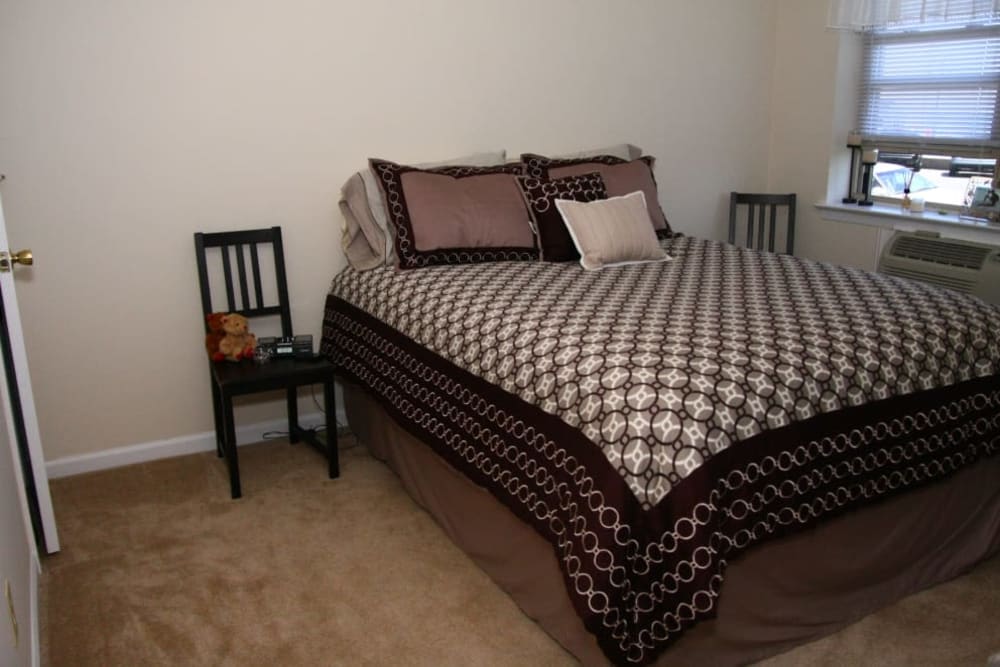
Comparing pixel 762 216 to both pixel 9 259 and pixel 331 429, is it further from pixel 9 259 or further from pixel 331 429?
pixel 9 259

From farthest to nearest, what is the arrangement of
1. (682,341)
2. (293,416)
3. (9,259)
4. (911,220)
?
(911,220) → (293,416) → (9,259) → (682,341)

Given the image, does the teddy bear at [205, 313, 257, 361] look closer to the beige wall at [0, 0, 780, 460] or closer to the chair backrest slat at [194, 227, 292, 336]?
the chair backrest slat at [194, 227, 292, 336]

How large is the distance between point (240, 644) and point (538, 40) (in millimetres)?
2758

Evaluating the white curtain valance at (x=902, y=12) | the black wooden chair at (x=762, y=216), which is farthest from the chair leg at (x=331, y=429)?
the white curtain valance at (x=902, y=12)

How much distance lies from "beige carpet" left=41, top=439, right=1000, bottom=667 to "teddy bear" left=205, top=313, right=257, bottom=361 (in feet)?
1.56

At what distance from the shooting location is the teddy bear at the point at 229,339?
2961 mm

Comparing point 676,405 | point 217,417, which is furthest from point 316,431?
point 676,405

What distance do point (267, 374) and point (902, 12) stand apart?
3.06m

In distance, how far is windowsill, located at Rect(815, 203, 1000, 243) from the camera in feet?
→ 11.6

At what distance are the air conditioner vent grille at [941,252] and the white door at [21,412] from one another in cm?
335

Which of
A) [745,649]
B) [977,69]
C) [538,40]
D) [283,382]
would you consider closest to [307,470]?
[283,382]

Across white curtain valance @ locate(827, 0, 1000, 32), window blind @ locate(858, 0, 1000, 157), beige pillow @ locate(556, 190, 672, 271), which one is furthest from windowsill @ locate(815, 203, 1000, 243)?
beige pillow @ locate(556, 190, 672, 271)

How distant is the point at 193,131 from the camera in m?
3.06

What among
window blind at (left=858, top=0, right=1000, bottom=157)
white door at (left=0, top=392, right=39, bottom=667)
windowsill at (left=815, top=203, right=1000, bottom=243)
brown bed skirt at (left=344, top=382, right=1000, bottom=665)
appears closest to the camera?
white door at (left=0, top=392, right=39, bottom=667)
